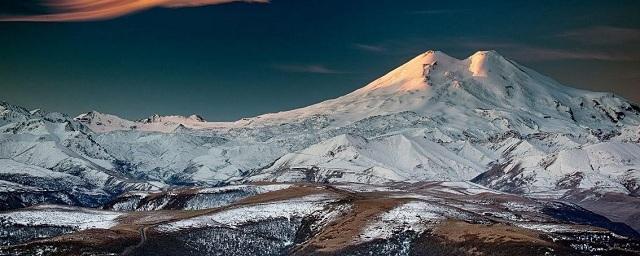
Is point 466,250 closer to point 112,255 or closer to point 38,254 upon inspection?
point 112,255

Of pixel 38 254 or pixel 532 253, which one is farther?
pixel 38 254

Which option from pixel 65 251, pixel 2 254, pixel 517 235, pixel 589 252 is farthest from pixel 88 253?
pixel 589 252

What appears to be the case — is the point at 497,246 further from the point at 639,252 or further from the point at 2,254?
the point at 2,254

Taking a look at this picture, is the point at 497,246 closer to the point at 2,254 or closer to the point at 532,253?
the point at 532,253

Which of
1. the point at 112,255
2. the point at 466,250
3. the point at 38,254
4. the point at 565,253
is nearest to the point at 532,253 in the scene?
the point at 565,253

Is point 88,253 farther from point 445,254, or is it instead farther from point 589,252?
point 589,252

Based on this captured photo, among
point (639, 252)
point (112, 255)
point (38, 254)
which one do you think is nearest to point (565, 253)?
point (639, 252)

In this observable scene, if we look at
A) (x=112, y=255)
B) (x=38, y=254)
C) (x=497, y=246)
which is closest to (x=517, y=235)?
(x=497, y=246)

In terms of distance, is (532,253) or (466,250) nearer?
(532,253)
